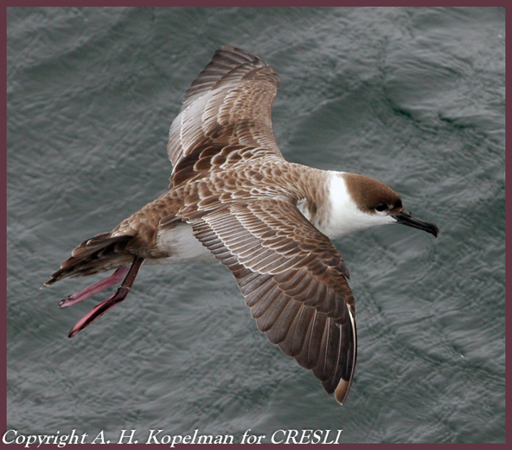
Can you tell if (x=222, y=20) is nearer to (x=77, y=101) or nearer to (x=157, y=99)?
(x=157, y=99)

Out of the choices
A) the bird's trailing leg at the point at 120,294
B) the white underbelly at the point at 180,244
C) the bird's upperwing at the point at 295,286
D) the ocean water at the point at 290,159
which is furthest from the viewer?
the ocean water at the point at 290,159

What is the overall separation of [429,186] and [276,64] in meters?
2.90

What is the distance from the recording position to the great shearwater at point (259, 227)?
7.33 metres

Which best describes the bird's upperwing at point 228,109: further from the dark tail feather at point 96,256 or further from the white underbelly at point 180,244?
the dark tail feather at point 96,256

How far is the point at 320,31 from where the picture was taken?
47.3 ft

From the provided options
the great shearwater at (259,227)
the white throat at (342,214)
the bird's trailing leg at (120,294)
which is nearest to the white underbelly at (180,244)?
the great shearwater at (259,227)

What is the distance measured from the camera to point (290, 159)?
505 inches

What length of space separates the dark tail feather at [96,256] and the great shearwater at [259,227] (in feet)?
0.04

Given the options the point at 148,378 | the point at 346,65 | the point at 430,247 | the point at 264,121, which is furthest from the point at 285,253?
the point at 346,65

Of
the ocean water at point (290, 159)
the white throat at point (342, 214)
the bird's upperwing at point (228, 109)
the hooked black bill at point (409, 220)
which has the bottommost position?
the ocean water at point (290, 159)

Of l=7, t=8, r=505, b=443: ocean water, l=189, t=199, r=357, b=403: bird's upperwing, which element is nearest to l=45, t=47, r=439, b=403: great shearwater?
l=189, t=199, r=357, b=403: bird's upperwing

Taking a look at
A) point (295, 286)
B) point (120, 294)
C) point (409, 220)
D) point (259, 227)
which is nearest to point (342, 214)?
point (409, 220)

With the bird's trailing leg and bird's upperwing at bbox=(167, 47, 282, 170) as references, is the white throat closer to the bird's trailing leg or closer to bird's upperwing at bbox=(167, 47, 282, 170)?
bird's upperwing at bbox=(167, 47, 282, 170)

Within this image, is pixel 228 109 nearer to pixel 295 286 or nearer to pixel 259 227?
pixel 259 227
